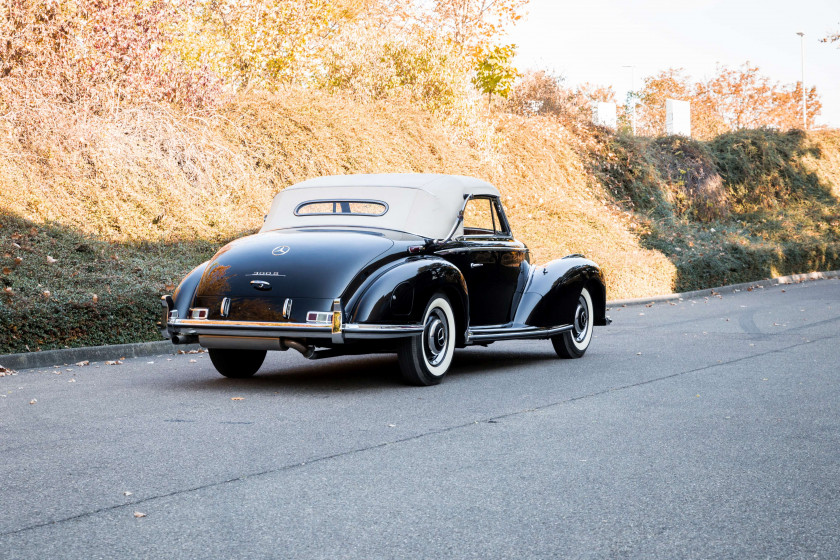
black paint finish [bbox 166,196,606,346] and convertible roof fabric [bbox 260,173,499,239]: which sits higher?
convertible roof fabric [bbox 260,173,499,239]

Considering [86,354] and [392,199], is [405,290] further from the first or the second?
[86,354]

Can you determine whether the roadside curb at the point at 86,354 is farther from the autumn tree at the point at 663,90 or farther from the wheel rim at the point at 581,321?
the autumn tree at the point at 663,90

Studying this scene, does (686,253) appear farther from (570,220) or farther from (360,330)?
(360,330)

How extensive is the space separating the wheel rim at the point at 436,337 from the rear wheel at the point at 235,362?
1.56 meters

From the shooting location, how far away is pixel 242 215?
1766cm

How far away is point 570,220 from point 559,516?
21.4 metres

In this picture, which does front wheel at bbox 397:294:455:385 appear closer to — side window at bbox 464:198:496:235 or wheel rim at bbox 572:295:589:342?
side window at bbox 464:198:496:235

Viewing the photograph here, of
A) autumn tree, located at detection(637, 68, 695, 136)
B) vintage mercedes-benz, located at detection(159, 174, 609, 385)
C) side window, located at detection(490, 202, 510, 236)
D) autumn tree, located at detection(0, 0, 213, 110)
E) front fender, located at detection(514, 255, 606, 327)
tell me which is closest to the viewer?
vintage mercedes-benz, located at detection(159, 174, 609, 385)

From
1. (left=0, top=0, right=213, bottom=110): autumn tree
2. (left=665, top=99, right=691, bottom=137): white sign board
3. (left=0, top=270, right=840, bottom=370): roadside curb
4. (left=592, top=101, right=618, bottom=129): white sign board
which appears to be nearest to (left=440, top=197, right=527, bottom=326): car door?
(left=0, top=270, right=840, bottom=370): roadside curb

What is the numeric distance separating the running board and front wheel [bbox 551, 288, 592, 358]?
0.35 m

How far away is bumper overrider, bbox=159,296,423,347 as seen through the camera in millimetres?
7574

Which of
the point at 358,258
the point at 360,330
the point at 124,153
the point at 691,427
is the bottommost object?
the point at 691,427

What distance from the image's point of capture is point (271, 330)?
764cm

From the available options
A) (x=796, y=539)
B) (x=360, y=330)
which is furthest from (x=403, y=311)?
(x=796, y=539)
